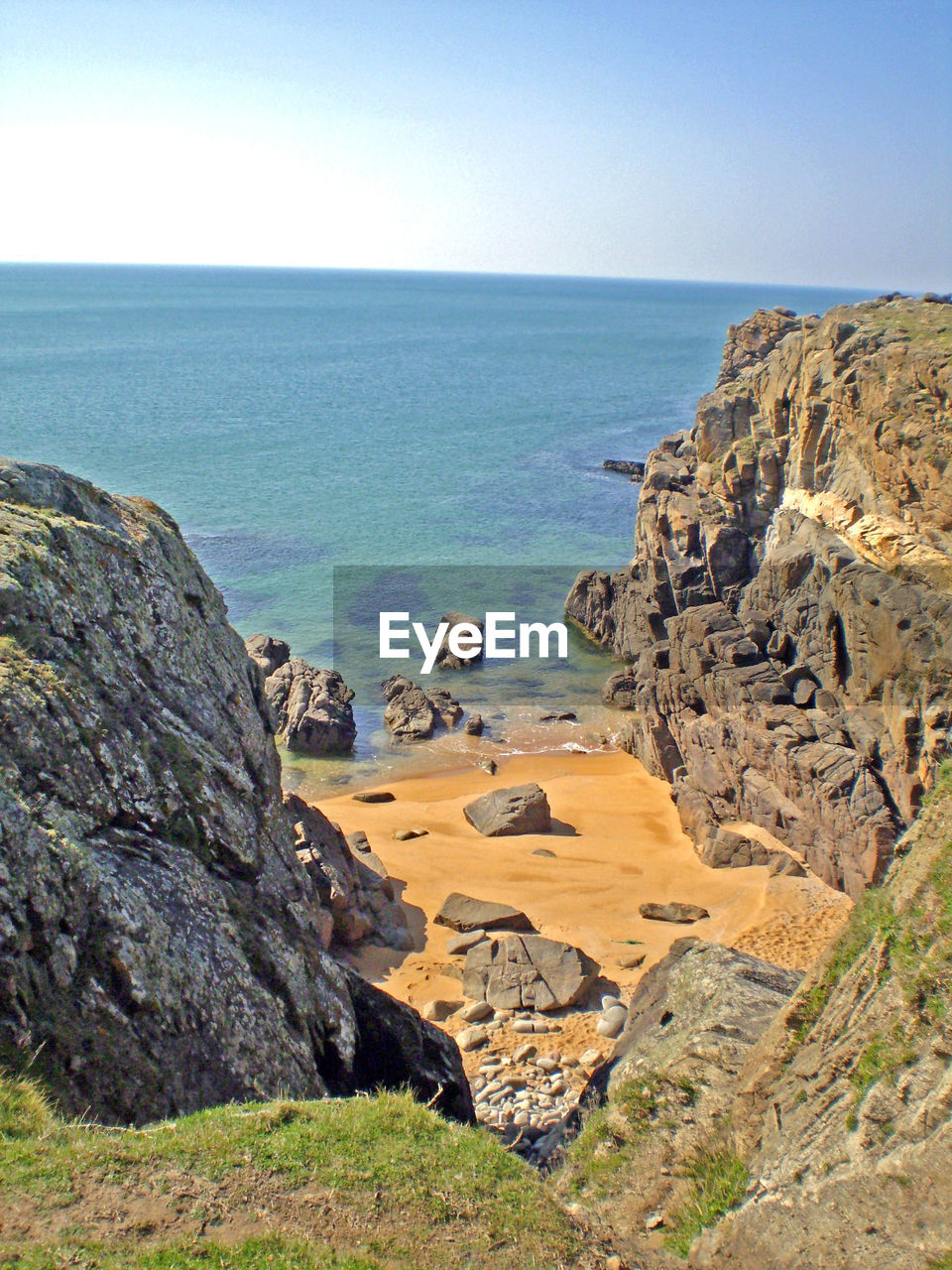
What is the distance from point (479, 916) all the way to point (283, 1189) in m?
12.5

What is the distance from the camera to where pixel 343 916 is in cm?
1883

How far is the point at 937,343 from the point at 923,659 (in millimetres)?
11058

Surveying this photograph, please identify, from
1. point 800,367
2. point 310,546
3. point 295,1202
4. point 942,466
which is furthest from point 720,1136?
point 310,546

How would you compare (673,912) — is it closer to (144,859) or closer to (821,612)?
(821,612)

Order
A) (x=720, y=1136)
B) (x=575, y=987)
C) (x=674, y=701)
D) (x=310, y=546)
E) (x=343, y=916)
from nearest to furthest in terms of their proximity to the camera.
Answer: (x=720, y=1136) → (x=575, y=987) → (x=343, y=916) → (x=674, y=701) → (x=310, y=546)

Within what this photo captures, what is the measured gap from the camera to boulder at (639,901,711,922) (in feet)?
66.1

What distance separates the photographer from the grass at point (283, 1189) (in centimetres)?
664

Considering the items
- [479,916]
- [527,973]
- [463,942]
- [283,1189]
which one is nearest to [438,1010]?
[527,973]

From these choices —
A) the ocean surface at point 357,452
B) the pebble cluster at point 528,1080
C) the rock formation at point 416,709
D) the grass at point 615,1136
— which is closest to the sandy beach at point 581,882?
the pebble cluster at point 528,1080

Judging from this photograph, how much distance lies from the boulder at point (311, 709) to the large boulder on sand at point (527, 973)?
51.4 feet

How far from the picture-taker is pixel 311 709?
33625 millimetres

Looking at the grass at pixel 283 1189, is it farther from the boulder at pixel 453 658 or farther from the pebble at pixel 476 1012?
the boulder at pixel 453 658

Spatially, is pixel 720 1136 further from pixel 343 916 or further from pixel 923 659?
pixel 923 659

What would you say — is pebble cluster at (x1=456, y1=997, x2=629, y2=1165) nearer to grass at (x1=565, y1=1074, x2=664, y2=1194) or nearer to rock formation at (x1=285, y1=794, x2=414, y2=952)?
grass at (x1=565, y1=1074, x2=664, y2=1194)
